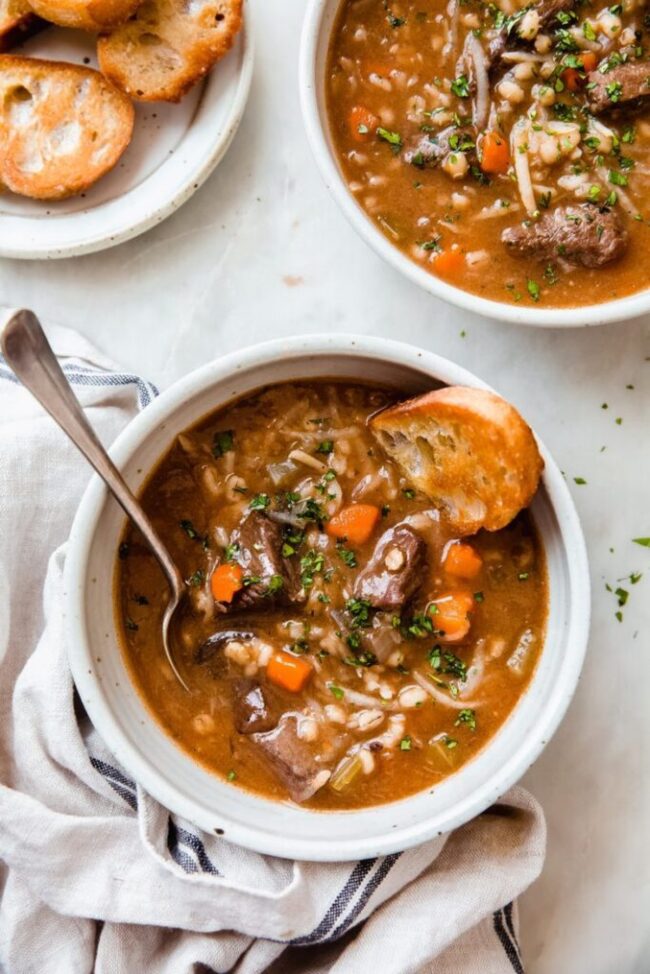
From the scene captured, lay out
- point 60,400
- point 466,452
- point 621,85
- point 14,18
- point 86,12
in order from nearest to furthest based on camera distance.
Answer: point 60,400 → point 466,452 → point 621,85 → point 86,12 → point 14,18

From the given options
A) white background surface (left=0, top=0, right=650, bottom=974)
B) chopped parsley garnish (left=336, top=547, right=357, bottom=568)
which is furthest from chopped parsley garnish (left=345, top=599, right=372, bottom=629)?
white background surface (left=0, top=0, right=650, bottom=974)

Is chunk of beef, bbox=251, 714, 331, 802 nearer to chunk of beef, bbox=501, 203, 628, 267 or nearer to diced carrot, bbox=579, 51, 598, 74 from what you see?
chunk of beef, bbox=501, 203, 628, 267

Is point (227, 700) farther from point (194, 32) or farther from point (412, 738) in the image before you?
point (194, 32)

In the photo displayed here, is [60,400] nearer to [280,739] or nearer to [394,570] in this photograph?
[394,570]

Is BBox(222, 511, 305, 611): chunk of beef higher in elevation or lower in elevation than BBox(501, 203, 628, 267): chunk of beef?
lower

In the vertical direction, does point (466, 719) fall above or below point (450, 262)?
below

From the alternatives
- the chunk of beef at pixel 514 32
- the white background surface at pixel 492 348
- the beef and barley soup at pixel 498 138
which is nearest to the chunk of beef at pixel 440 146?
the beef and barley soup at pixel 498 138

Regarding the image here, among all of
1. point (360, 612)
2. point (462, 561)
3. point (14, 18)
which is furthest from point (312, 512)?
point (14, 18)
